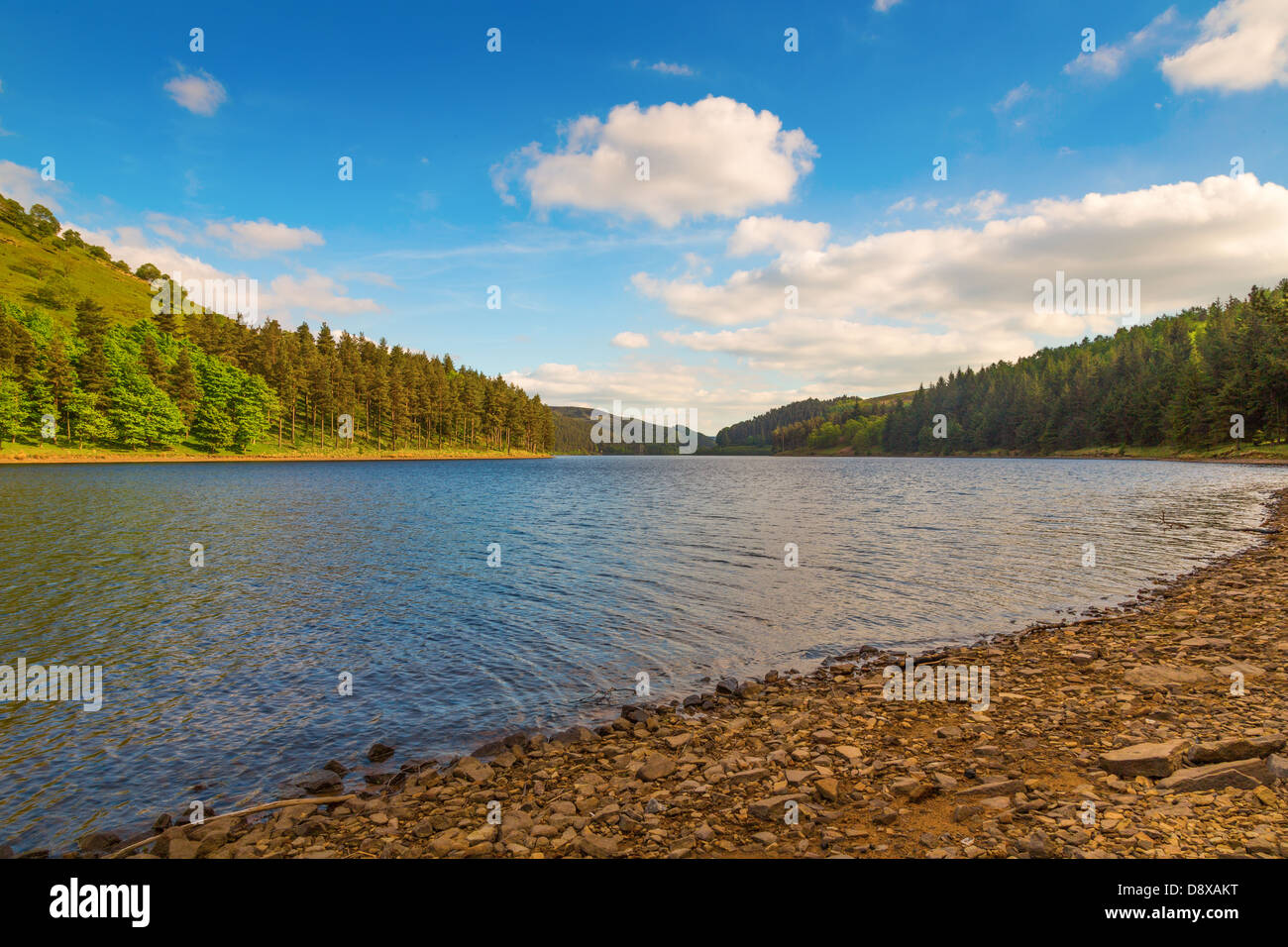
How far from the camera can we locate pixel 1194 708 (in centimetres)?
1012

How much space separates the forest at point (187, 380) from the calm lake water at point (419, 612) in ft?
253

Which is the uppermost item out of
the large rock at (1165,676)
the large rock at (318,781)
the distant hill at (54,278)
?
the distant hill at (54,278)

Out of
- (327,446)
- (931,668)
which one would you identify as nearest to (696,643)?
(931,668)

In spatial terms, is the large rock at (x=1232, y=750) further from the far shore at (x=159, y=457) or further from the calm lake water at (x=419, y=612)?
the far shore at (x=159, y=457)

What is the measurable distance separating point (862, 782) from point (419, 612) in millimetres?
17561

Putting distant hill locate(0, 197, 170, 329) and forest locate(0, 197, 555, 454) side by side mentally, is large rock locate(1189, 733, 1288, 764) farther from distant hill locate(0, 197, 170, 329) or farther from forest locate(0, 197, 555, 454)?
distant hill locate(0, 197, 170, 329)

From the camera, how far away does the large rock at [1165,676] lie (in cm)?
1163

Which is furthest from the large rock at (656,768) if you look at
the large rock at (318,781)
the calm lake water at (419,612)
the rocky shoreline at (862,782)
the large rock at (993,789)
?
the large rock at (318,781)

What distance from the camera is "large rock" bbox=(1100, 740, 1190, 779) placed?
7.71 metres

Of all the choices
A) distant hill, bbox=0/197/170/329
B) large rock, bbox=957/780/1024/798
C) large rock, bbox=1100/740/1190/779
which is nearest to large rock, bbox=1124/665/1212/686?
large rock, bbox=1100/740/1190/779

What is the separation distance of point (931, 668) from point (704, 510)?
43.0 meters

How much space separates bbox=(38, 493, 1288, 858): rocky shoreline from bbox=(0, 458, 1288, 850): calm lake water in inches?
67.8

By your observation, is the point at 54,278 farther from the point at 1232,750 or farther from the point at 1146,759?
the point at 1232,750
